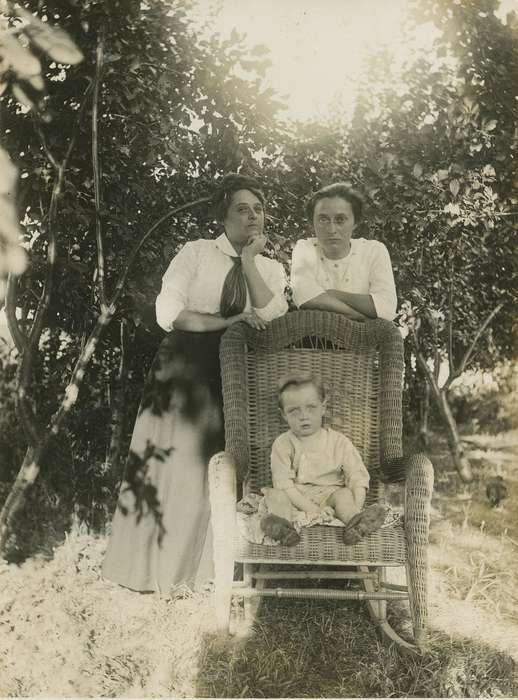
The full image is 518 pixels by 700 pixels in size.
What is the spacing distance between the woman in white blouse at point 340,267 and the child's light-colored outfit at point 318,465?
2.04 ft

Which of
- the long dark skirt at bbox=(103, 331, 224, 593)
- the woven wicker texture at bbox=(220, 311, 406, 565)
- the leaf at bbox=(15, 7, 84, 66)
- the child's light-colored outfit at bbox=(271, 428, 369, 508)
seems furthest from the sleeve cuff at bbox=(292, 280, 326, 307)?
the leaf at bbox=(15, 7, 84, 66)

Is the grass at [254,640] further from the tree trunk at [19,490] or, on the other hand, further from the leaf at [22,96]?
the leaf at [22,96]

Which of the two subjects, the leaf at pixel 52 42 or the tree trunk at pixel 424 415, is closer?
the leaf at pixel 52 42

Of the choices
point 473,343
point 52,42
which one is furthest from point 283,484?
point 52,42

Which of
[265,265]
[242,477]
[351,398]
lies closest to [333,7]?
[265,265]

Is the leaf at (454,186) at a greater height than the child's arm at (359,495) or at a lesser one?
greater

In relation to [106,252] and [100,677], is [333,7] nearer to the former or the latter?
[106,252]

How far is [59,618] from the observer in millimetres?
2693

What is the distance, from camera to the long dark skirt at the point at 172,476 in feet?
9.43

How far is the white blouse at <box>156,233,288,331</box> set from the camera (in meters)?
2.93

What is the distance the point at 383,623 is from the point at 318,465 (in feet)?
2.26

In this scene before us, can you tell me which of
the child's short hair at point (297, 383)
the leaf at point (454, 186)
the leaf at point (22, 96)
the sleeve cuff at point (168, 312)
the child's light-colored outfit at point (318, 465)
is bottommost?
the child's light-colored outfit at point (318, 465)

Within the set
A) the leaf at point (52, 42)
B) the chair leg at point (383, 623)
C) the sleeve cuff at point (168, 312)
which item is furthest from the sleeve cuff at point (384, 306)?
the leaf at point (52, 42)

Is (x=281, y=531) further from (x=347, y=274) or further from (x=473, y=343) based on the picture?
(x=473, y=343)
